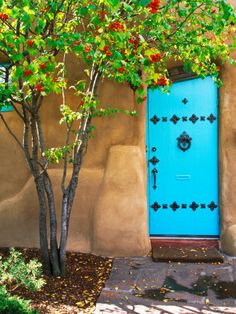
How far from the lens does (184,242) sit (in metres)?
6.23

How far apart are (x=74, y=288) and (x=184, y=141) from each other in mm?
2718

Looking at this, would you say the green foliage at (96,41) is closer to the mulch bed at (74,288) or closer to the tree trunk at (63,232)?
the tree trunk at (63,232)

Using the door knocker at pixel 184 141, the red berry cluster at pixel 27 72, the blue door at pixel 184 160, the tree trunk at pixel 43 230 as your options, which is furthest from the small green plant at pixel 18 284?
the door knocker at pixel 184 141

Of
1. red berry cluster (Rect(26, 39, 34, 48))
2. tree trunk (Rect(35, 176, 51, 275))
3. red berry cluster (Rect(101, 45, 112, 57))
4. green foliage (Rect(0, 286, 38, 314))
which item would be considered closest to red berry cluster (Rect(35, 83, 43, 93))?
red berry cluster (Rect(26, 39, 34, 48))

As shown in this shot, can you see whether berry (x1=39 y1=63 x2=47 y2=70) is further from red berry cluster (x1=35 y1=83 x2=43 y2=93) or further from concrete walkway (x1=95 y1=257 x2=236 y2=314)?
concrete walkway (x1=95 y1=257 x2=236 y2=314)

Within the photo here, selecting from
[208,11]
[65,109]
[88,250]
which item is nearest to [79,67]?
[65,109]

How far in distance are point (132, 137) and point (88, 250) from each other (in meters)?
1.66

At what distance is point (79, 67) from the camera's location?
602cm

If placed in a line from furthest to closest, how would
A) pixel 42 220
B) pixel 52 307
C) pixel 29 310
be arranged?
pixel 42 220, pixel 52 307, pixel 29 310

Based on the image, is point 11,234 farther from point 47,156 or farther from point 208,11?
point 208,11

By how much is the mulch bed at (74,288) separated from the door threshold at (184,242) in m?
0.90

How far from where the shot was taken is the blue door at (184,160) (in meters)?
6.27

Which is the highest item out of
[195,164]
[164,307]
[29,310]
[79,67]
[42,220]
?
[79,67]

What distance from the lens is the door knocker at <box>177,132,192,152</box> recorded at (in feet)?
20.7
